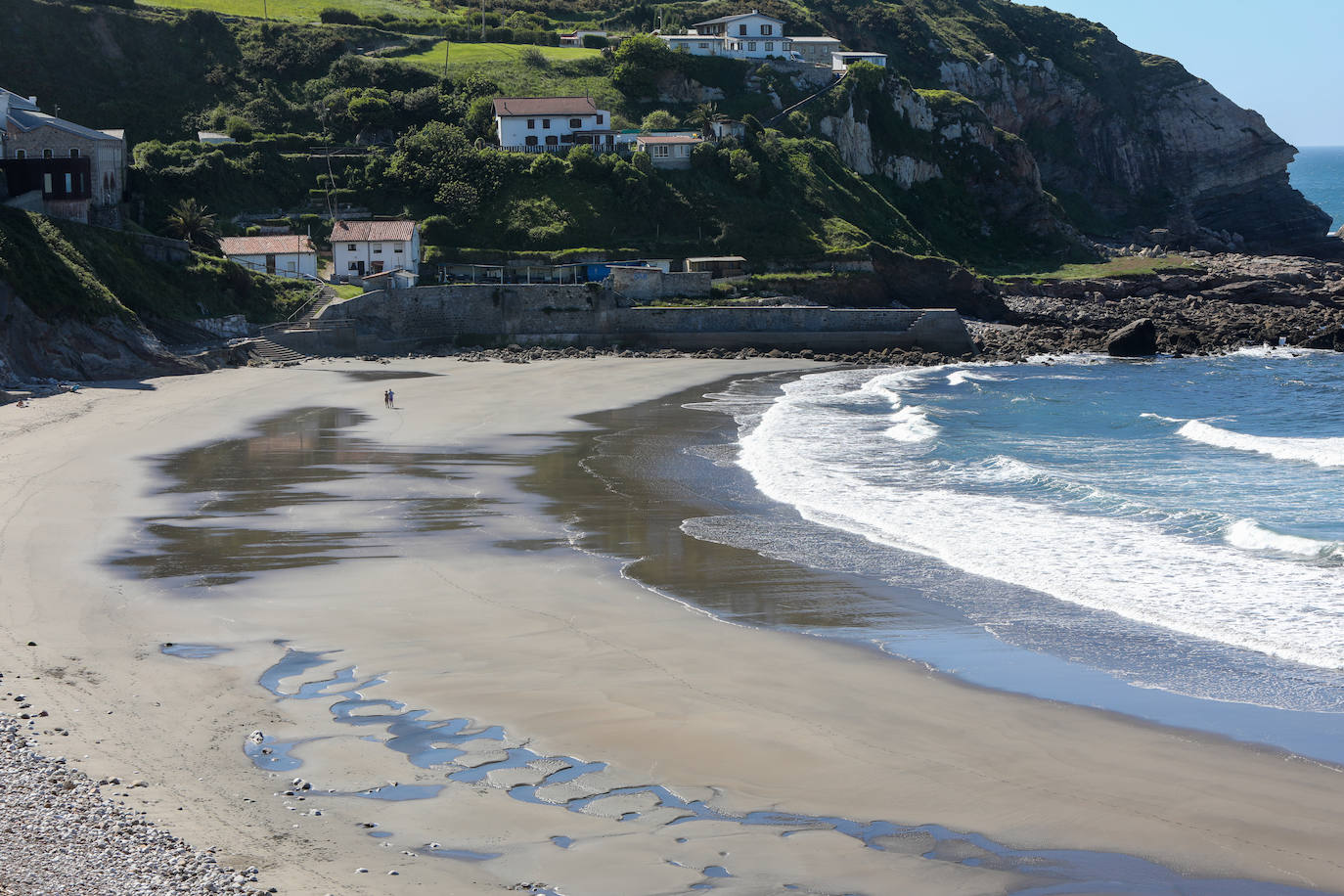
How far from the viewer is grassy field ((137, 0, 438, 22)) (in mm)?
78750

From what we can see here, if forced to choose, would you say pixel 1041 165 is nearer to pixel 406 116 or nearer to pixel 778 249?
pixel 778 249

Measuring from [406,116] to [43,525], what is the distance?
49775 millimetres

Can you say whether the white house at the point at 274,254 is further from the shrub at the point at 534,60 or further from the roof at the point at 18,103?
the shrub at the point at 534,60

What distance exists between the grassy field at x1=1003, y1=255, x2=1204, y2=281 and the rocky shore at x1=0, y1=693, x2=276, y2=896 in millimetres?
63256

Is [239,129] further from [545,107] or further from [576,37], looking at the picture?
[576,37]

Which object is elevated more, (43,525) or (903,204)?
(903,204)

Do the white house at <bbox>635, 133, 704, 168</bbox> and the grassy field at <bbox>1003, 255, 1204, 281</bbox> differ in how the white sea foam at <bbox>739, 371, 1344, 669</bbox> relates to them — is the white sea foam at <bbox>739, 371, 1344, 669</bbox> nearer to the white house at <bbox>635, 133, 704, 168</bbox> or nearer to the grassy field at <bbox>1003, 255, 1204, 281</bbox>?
the white house at <bbox>635, 133, 704, 168</bbox>

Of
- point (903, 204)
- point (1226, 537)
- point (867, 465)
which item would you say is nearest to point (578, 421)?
point (867, 465)

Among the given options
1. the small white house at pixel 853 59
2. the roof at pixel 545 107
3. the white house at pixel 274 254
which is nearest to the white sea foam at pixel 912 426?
the white house at pixel 274 254

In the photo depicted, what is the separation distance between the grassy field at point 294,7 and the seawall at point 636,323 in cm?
3924

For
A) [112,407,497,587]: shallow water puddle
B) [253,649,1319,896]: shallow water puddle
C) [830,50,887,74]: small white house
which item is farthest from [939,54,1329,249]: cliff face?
[253,649,1319,896]: shallow water puddle

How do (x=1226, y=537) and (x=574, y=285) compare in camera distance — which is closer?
(x=1226, y=537)

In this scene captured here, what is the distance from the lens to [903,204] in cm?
7450

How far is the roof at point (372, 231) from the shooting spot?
51812 millimetres
